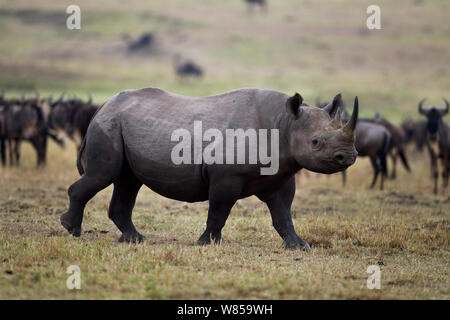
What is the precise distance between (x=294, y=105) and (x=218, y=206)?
148 centimetres

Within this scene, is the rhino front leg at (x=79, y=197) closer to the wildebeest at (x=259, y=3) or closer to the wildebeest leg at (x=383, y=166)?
the wildebeest leg at (x=383, y=166)

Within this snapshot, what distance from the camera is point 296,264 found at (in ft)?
23.9

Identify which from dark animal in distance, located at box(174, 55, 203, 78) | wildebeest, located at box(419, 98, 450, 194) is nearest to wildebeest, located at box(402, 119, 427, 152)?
wildebeest, located at box(419, 98, 450, 194)

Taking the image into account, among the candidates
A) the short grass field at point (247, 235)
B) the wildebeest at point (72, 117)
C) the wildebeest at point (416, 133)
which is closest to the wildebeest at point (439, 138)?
the short grass field at point (247, 235)

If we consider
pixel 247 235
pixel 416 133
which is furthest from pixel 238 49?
pixel 247 235

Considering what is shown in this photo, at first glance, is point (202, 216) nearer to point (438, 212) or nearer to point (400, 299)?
point (438, 212)

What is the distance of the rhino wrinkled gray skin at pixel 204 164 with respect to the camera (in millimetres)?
7730

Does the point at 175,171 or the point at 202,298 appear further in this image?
the point at 175,171

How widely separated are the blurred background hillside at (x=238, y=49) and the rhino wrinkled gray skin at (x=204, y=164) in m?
31.0

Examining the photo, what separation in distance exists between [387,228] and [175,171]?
3.34 meters

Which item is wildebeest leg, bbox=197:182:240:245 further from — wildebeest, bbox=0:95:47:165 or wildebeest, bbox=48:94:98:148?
wildebeest, bbox=0:95:47:165

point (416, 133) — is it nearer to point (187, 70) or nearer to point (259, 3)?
point (187, 70)
